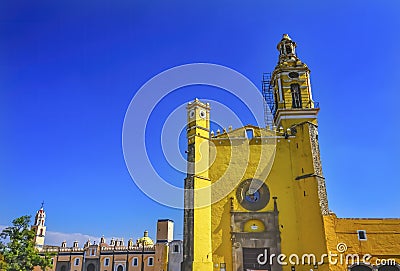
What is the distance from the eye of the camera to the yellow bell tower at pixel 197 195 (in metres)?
23.5

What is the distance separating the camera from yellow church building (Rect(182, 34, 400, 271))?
2292cm

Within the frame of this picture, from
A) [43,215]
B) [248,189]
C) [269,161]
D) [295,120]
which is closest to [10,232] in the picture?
[248,189]

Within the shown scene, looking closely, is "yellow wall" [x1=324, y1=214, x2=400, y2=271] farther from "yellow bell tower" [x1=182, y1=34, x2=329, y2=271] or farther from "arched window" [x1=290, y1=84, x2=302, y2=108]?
"arched window" [x1=290, y1=84, x2=302, y2=108]

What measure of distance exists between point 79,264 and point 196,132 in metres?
28.8

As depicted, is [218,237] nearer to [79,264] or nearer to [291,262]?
[291,262]

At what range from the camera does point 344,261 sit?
2250cm

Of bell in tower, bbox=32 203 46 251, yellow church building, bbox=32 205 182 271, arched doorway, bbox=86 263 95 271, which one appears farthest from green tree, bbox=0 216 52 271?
bell in tower, bbox=32 203 46 251

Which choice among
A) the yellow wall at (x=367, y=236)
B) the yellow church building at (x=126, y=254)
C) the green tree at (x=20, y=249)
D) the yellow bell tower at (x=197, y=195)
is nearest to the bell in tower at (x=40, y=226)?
the yellow church building at (x=126, y=254)

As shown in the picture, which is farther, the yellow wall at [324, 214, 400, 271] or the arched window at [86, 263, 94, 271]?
the arched window at [86, 263, 94, 271]

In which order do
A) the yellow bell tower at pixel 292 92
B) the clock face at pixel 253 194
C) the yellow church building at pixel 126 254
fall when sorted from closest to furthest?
the clock face at pixel 253 194 → the yellow bell tower at pixel 292 92 → the yellow church building at pixel 126 254

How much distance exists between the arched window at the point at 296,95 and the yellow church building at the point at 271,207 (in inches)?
3.1

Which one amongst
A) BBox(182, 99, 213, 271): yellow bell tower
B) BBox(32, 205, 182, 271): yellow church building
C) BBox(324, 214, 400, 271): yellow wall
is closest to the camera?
BBox(324, 214, 400, 271): yellow wall

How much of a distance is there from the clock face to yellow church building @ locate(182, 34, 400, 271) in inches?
2.8

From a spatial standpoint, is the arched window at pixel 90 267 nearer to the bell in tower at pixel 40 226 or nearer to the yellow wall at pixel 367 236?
the bell in tower at pixel 40 226
